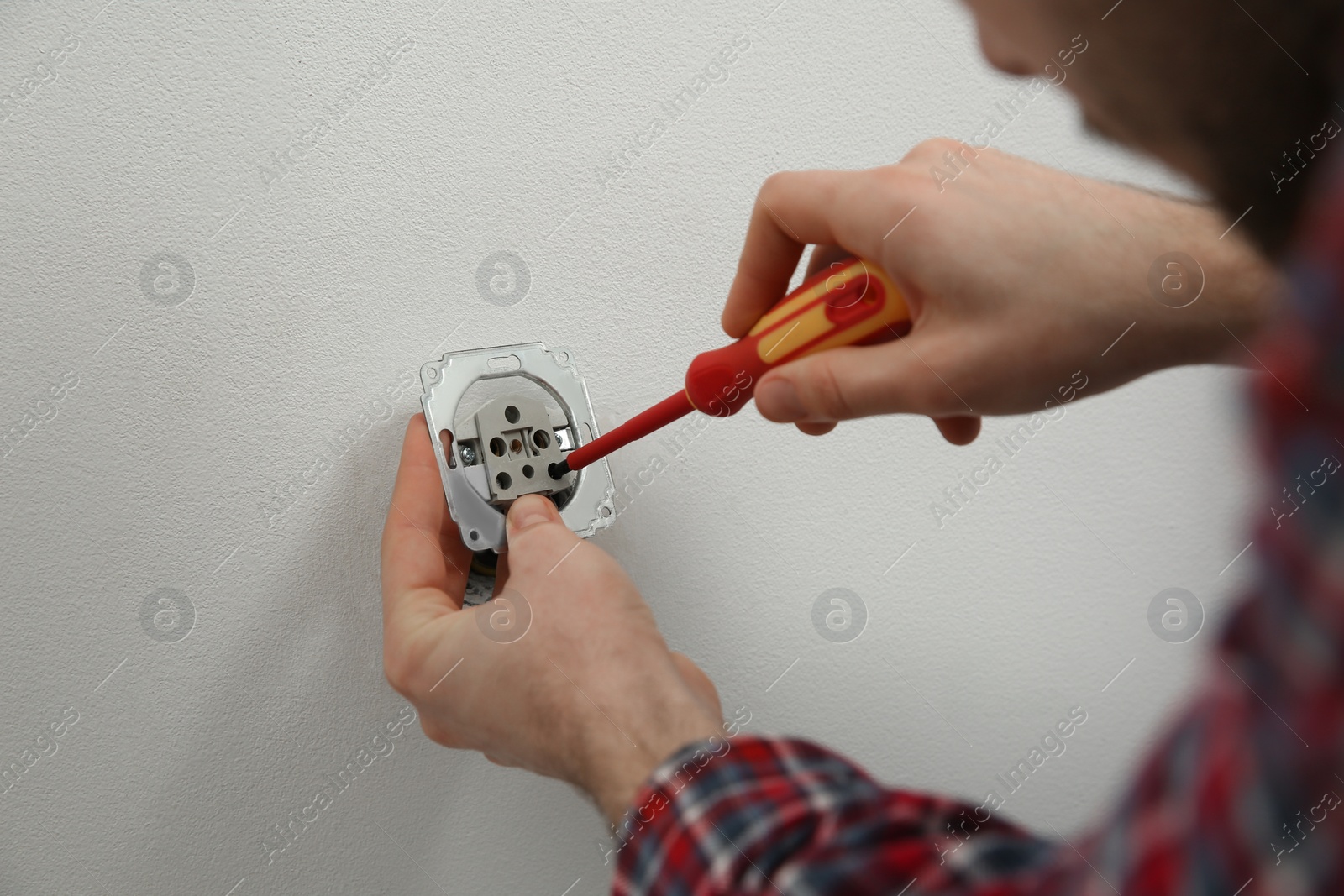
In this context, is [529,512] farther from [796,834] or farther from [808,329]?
→ [796,834]

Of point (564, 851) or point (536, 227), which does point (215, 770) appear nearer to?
point (564, 851)

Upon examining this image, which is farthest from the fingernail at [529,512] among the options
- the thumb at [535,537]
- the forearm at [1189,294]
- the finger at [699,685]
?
the forearm at [1189,294]

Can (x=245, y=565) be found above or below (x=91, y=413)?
below

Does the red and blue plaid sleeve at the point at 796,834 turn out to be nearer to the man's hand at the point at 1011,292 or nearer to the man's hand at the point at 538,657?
the man's hand at the point at 538,657

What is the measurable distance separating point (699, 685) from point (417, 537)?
0.66 ft

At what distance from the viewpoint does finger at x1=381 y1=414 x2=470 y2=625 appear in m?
0.58

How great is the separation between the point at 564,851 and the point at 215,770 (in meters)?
0.24

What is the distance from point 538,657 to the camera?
1.65 feet

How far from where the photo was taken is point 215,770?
0.60m

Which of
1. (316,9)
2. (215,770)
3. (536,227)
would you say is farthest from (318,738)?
(316,9)

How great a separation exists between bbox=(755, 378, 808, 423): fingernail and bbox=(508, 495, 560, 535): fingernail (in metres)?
0.16

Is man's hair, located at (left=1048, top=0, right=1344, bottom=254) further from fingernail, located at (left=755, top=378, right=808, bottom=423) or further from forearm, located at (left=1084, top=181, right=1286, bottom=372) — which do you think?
fingernail, located at (left=755, top=378, right=808, bottom=423)

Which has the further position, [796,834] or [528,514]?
[528,514]

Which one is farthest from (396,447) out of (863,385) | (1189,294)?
(1189,294)
